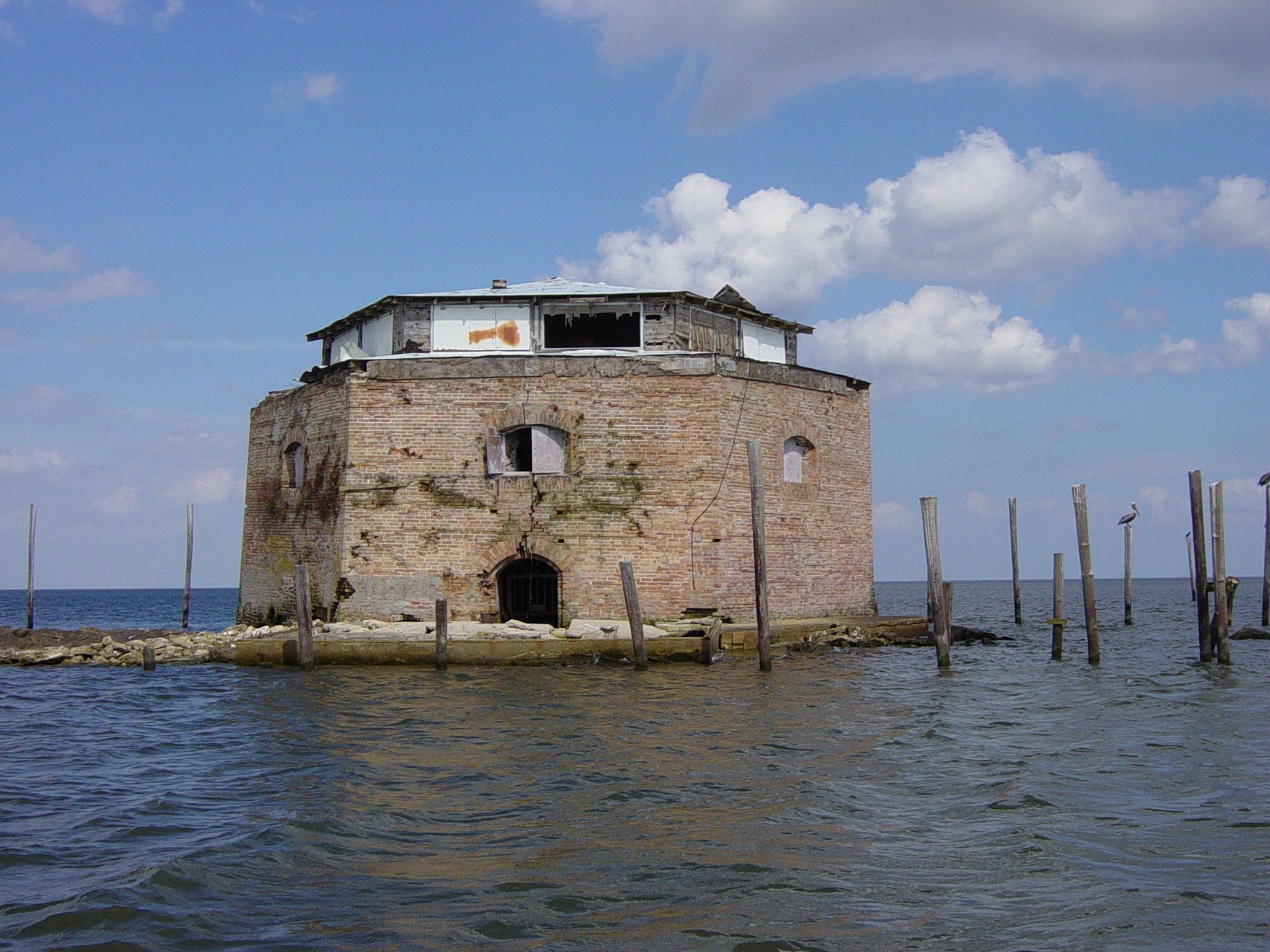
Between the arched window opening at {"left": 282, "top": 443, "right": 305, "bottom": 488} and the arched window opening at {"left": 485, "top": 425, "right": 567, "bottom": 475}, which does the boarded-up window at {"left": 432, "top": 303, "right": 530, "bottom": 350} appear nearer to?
the arched window opening at {"left": 485, "top": 425, "right": 567, "bottom": 475}

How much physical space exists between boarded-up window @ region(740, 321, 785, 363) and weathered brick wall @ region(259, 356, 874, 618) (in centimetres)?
288

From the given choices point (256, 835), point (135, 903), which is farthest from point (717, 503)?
point (135, 903)

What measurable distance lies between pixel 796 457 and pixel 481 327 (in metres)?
6.34

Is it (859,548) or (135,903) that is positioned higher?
(859,548)

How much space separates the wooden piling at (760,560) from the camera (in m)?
15.3

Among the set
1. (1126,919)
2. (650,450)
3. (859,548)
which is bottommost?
(1126,919)

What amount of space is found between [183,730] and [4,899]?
5.89 m

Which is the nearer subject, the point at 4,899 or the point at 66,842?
the point at 4,899

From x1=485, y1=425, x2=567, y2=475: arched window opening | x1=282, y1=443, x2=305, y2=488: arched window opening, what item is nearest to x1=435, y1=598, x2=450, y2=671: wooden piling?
x1=485, y1=425, x2=567, y2=475: arched window opening

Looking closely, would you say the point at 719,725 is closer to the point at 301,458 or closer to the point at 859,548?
the point at 859,548

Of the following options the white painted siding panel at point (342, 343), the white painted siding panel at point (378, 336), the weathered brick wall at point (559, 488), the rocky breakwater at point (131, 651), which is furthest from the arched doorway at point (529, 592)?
the white painted siding panel at point (342, 343)

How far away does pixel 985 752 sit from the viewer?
10586 mm

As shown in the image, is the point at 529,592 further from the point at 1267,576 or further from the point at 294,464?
the point at 1267,576

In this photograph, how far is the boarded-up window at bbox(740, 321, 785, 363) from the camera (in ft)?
71.3
